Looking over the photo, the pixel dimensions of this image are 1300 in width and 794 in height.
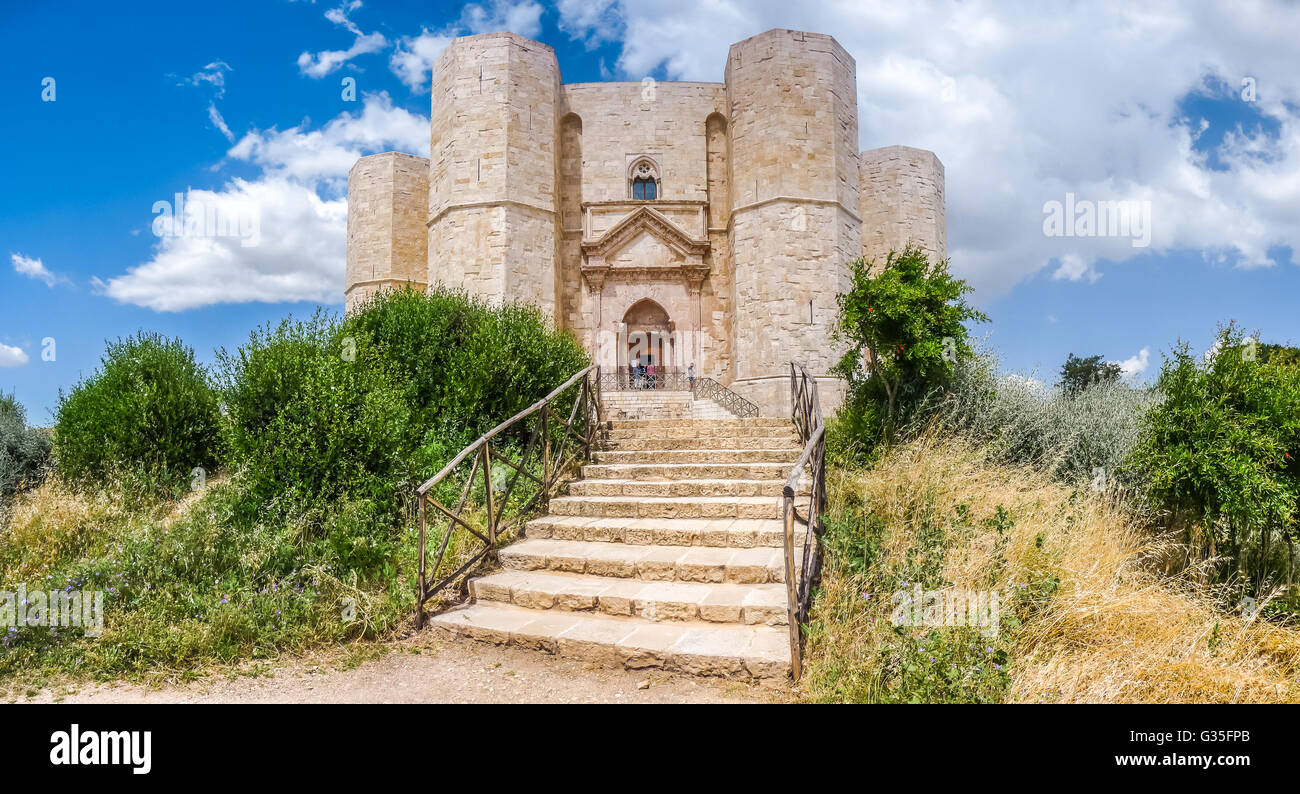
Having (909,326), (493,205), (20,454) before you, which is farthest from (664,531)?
(493,205)

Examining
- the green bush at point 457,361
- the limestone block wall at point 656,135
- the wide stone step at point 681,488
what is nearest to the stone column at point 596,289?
the limestone block wall at point 656,135

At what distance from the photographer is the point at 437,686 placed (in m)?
3.64

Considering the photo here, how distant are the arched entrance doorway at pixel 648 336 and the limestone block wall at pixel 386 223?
685 centimetres

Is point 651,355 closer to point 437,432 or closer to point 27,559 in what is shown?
point 437,432

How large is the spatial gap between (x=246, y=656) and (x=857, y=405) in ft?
25.8

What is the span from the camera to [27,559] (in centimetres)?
540

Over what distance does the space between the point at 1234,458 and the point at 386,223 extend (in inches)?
785

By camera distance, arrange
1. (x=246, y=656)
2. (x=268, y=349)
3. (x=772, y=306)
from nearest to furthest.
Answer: (x=246, y=656), (x=268, y=349), (x=772, y=306)

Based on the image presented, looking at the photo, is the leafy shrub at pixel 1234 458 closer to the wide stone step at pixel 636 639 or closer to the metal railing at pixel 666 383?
the wide stone step at pixel 636 639

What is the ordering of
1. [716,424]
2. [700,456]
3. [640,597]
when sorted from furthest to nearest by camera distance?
[716,424] → [700,456] → [640,597]

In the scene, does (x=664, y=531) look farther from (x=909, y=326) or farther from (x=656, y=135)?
(x=656, y=135)

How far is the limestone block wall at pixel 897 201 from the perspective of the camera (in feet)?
64.6
